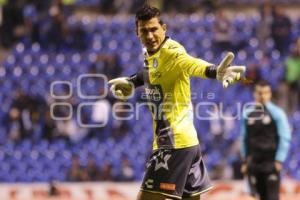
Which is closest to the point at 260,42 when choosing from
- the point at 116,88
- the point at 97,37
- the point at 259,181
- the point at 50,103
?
the point at 97,37

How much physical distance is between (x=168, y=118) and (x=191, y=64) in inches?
17.6

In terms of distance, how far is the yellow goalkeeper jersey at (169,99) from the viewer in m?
5.22

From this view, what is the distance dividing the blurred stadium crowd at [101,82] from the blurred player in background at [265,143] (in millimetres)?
3228

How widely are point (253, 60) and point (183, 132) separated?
848 cm

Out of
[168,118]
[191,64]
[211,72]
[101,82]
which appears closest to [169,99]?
[168,118]

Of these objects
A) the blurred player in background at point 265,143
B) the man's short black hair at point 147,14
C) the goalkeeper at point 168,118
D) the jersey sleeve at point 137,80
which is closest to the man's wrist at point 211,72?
the goalkeeper at point 168,118

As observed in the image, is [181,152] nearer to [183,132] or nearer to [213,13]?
[183,132]

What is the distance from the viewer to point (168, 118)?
5309 millimetres

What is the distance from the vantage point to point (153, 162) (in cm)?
531

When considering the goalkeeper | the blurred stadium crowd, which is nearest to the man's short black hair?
the goalkeeper

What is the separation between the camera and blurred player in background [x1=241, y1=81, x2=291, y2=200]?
25.3 ft

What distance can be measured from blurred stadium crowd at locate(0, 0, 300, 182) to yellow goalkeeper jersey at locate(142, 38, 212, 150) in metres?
5.74

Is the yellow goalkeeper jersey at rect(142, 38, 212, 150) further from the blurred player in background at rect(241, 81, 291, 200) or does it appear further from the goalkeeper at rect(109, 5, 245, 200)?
the blurred player in background at rect(241, 81, 291, 200)

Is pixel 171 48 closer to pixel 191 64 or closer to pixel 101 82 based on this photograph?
pixel 191 64
